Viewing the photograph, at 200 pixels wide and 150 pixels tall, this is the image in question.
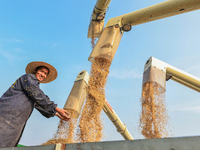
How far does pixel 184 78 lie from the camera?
370 centimetres

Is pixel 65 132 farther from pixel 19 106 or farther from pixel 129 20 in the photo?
pixel 129 20

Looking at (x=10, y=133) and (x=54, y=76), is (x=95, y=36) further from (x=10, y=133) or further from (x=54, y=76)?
(x=10, y=133)

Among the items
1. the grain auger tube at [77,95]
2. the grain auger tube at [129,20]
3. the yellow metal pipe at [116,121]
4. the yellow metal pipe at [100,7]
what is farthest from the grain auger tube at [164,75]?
the yellow metal pipe at [116,121]

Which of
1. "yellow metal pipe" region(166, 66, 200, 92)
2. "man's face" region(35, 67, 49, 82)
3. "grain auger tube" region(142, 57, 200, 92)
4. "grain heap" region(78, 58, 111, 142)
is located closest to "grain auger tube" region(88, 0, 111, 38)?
"grain heap" region(78, 58, 111, 142)

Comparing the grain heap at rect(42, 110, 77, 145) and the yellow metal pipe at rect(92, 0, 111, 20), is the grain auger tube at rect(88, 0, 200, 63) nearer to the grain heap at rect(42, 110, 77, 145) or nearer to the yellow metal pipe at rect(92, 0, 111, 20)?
the yellow metal pipe at rect(92, 0, 111, 20)

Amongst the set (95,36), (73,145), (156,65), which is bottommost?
(73,145)

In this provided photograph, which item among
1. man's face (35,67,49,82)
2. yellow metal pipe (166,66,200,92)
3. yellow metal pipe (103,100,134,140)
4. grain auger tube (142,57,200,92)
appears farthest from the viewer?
yellow metal pipe (103,100,134,140)

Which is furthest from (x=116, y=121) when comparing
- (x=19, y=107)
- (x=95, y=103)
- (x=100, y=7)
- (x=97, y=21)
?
(x=19, y=107)

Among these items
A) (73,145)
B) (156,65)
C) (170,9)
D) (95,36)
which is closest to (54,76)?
(95,36)

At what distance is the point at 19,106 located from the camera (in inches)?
70.0

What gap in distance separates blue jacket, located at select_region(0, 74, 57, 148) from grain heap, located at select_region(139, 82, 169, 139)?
1.59 m

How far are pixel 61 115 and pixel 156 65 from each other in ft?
7.08

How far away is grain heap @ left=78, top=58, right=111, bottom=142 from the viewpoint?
96.3 inches

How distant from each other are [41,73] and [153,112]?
1821mm
